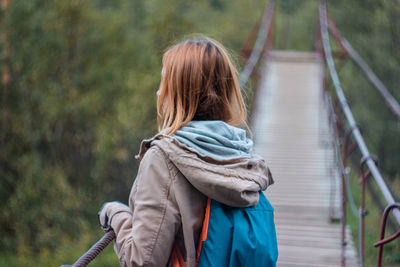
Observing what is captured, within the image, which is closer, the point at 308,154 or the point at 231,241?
the point at 231,241

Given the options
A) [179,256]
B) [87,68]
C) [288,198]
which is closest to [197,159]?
[179,256]

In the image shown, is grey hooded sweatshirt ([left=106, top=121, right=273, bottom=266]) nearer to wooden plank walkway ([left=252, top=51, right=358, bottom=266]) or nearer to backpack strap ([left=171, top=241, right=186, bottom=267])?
backpack strap ([left=171, top=241, right=186, bottom=267])

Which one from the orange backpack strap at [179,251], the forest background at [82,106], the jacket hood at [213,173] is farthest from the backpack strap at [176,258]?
the forest background at [82,106]

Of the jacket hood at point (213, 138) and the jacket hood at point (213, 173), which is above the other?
the jacket hood at point (213, 138)

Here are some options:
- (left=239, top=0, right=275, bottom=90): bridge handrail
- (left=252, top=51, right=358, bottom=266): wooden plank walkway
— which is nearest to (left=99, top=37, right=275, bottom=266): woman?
(left=252, top=51, right=358, bottom=266): wooden plank walkway

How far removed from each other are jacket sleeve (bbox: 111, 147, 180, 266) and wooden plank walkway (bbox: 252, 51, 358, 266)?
1.79 meters

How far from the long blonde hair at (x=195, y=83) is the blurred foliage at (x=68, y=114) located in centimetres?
570

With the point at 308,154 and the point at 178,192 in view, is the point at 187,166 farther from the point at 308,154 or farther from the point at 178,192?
the point at 308,154

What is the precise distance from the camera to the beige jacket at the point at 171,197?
116 cm

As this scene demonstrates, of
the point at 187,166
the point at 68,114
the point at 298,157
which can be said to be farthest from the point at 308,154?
the point at 68,114

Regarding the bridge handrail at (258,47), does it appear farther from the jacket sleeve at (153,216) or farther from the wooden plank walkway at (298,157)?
the jacket sleeve at (153,216)

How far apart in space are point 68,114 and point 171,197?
10.1 meters

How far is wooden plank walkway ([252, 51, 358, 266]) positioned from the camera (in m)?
3.07

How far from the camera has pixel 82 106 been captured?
10781mm
